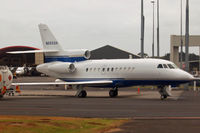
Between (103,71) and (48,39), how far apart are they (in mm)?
6475

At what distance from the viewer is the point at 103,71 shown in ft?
115

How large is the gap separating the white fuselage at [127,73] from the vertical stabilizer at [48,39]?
1.57 meters

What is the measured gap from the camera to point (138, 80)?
107 ft

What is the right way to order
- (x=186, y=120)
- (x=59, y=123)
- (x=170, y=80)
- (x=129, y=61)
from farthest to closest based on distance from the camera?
1. (x=129, y=61)
2. (x=170, y=80)
3. (x=186, y=120)
4. (x=59, y=123)

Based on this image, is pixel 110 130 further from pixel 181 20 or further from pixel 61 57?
pixel 181 20

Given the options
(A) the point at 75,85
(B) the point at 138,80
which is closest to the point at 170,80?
(B) the point at 138,80

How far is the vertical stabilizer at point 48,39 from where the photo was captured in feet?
124

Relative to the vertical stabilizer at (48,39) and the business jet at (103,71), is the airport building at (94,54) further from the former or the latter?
the business jet at (103,71)

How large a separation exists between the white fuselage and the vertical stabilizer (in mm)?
1570

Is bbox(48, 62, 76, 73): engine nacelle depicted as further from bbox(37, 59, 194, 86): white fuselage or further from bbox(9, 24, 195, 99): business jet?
bbox(37, 59, 194, 86): white fuselage

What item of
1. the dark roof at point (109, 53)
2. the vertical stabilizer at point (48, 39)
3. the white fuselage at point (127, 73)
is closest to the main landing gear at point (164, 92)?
the white fuselage at point (127, 73)

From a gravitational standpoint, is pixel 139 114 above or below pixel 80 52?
below

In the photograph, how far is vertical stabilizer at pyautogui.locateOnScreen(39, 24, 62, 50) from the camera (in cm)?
3781

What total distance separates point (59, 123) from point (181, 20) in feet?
139
